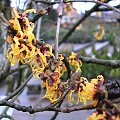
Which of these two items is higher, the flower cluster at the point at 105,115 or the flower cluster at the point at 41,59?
the flower cluster at the point at 41,59

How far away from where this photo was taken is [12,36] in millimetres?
648

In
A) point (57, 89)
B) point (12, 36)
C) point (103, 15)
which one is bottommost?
point (103, 15)

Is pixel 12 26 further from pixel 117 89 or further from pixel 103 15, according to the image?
pixel 103 15

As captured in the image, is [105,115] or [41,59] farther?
[41,59]

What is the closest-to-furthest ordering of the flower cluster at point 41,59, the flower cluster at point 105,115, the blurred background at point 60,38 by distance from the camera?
the flower cluster at point 105,115 < the flower cluster at point 41,59 < the blurred background at point 60,38

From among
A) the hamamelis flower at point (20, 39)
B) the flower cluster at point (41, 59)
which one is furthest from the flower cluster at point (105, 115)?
the hamamelis flower at point (20, 39)

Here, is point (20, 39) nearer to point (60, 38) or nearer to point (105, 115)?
point (105, 115)

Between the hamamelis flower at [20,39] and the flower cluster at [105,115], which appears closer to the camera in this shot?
the flower cluster at [105,115]

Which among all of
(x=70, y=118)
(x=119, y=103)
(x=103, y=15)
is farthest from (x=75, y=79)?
(x=103, y=15)

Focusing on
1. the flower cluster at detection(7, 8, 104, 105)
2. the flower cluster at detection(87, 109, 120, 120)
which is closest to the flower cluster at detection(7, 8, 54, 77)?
the flower cluster at detection(7, 8, 104, 105)

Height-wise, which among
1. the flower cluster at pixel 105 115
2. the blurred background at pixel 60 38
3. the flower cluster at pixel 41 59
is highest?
the flower cluster at pixel 41 59

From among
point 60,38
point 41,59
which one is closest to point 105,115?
point 41,59

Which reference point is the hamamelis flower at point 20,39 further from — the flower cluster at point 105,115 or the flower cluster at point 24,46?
the flower cluster at point 105,115

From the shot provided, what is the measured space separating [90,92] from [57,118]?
49 cm
